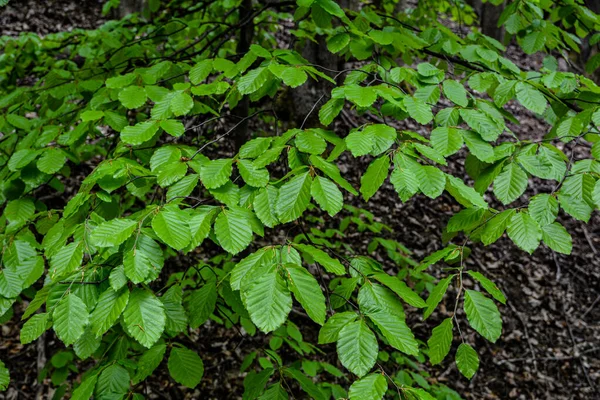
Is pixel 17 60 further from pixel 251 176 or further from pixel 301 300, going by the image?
pixel 301 300

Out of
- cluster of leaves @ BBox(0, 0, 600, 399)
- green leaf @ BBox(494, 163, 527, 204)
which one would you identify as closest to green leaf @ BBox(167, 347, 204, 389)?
cluster of leaves @ BBox(0, 0, 600, 399)

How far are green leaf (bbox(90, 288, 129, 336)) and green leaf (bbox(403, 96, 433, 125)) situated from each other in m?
0.91

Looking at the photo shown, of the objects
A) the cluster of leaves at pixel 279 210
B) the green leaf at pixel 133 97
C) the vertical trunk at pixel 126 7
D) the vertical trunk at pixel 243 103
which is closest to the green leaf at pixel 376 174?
the cluster of leaves at pixel 279 210

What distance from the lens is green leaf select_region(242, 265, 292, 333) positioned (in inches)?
36.9

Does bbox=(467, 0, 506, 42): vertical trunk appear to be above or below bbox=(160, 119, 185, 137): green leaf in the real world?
below

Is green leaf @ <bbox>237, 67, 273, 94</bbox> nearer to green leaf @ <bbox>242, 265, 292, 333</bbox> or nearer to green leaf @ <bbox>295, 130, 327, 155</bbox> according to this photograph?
green leaf @ <bbox>295, 130, 327, 155</bbox>

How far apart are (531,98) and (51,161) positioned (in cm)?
169

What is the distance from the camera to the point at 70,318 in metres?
1.03

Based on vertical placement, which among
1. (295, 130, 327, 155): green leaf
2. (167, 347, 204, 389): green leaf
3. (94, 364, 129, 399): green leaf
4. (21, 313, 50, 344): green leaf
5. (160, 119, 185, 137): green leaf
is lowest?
(167, 347, 204, 389): green leaf

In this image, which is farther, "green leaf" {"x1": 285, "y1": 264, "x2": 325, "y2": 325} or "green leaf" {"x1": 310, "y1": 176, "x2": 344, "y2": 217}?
"green leaf" {"x1": 310, "y1": 176, "x2": 344, "y2": 217}

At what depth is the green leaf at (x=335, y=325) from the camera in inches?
41.6

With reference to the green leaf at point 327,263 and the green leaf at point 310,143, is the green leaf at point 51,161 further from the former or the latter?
the green leaf at point 327,263

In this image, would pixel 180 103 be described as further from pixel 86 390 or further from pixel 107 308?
pixel 86 390

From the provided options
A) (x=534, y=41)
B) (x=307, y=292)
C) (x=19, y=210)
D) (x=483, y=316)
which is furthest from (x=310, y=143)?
(x=534, y=41)
